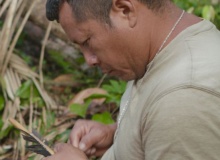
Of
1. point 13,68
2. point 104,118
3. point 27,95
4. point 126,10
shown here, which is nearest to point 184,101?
point 126,10

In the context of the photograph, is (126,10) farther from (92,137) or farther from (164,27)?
(92,137)

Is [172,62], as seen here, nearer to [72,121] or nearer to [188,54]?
[188,54]

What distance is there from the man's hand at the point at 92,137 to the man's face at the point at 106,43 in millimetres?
630

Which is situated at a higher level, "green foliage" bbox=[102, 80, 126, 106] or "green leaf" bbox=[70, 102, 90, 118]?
"green foliage" bbox=[102, 80, 126, 106]

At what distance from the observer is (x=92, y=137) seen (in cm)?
243

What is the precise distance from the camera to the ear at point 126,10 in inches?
63.7

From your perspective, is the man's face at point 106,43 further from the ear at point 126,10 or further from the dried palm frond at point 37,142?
the dried palm frond at point 37,142

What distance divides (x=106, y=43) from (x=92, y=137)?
0.82 metres

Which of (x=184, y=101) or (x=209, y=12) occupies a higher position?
(x=184, y=101)

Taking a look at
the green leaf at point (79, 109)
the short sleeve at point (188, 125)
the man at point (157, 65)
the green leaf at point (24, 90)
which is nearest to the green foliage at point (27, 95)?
the green leaf at point (24, 90)

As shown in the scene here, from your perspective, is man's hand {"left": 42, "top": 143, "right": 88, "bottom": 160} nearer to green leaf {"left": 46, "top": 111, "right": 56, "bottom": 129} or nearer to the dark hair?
the dark hair

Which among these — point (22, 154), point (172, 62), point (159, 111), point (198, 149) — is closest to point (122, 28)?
point (172, 62)

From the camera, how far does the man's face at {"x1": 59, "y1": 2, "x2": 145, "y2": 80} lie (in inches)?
66.7

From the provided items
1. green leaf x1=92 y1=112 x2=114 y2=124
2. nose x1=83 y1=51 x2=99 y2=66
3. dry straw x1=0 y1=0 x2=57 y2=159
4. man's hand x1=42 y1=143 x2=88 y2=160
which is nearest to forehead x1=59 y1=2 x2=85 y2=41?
nose x1=83 y1=51 x2=99 y2=66
